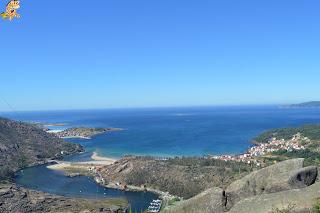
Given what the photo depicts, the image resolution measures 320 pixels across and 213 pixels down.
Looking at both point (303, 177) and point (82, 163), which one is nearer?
point (303, 177)

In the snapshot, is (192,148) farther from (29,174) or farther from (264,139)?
A: (29,174)

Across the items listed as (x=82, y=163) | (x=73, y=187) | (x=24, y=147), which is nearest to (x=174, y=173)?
(x=73, y=187)

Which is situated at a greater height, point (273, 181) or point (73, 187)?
point (273, 181)

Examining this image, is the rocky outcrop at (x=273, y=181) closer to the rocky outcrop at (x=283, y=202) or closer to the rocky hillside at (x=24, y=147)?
the rocky outcrop at (x=283, y=202)

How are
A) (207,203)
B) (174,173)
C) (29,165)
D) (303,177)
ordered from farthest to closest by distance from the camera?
(29,165) → (174,173) → (207,203) → (303,177)

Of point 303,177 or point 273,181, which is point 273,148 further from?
point 273,181

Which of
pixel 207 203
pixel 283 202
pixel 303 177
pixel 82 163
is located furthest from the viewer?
pixel 82 163

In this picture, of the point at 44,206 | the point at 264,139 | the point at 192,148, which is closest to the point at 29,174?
the point at 44,206

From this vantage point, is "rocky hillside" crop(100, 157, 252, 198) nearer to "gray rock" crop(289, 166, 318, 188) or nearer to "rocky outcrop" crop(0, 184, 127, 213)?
"rocky outcrop" crop(0, 184, 127, 213)
